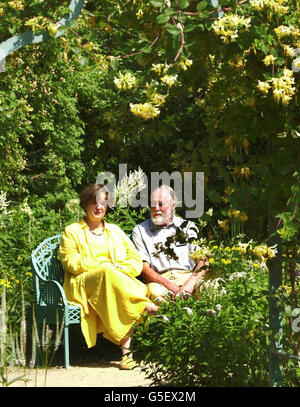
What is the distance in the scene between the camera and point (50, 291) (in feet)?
18.8

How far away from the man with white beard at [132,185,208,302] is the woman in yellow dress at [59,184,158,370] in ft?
0.29

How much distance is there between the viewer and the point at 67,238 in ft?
18.9

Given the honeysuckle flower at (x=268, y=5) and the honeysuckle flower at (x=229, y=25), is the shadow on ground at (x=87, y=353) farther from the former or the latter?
the honeysuckle flower at (x=268, y=5)

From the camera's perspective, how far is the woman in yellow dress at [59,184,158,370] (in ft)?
18.1

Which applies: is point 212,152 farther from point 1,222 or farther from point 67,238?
point 1,222

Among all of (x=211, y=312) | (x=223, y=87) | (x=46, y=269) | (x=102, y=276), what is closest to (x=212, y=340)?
(x=211, y=312)

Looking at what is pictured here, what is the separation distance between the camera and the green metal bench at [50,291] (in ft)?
18.1

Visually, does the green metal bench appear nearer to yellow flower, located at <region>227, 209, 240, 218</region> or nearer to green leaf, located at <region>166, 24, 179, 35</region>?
yellow flower, located at <region>227, 209, 240, 218</region>

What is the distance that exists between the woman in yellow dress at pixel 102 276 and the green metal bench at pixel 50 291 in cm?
11

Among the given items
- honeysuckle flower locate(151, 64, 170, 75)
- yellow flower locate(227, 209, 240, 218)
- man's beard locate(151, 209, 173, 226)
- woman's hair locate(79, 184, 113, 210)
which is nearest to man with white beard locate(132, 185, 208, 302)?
man's beard locate(151, 209, 173, 226)

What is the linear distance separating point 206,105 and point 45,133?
302 inches

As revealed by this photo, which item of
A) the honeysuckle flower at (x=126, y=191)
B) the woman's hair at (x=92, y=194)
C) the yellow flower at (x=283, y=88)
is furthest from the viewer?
the honeysuckle flower at (x=126, y=191)

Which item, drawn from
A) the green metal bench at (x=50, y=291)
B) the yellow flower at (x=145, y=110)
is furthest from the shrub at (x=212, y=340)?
the green metal bench at (x=50, y=291)

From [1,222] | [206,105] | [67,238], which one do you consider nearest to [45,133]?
[1,222]
